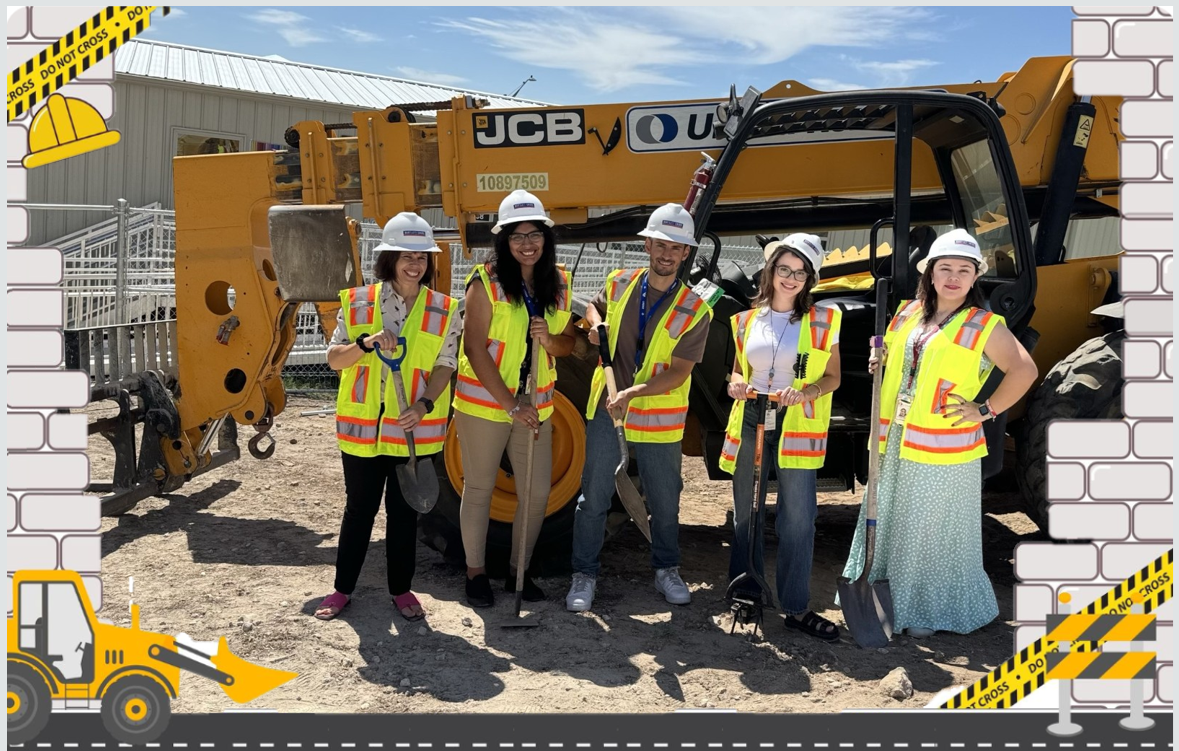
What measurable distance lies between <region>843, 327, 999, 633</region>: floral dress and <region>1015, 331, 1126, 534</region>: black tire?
0.58 m

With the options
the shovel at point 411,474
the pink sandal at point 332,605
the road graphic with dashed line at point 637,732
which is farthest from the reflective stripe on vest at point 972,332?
the pink sandal at point 332,605

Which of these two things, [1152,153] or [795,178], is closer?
[1152,153]

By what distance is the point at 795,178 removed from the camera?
5793mm

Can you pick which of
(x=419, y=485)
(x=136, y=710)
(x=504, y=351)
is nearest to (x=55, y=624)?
(x=136, y=710)

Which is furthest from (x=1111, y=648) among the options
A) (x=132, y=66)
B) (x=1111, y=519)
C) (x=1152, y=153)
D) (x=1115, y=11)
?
(x=132, y=66)

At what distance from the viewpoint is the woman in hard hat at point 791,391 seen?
4.85 metres

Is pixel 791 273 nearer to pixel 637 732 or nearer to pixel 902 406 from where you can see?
pixel 902 406

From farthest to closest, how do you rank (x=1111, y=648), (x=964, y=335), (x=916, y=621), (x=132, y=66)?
(x=132, y=66) < (x=916, y=621) < (x=964, y=335) < (x=1111, y=648)

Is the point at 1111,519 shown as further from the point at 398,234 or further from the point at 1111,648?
the point at 398,234

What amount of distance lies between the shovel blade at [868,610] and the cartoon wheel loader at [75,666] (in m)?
2.84

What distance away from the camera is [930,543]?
16.0 ft

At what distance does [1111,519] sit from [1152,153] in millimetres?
1088

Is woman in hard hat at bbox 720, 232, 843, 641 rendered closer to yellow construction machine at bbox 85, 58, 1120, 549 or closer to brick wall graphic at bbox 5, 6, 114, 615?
yellow construction machine at bbox 85, 58, 1120, 549

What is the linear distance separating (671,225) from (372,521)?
73.6 inches
